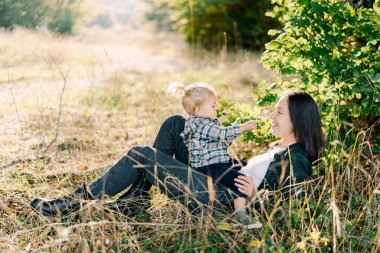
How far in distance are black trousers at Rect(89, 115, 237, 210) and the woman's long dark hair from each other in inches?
22.1

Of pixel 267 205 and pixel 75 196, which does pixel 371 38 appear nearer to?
pixel 267 205

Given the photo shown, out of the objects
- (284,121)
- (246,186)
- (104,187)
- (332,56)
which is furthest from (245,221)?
(332,56)

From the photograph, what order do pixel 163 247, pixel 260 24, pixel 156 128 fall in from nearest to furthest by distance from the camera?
1. pixel 163 247
2. pixel 156 128
3. pixel 260 24

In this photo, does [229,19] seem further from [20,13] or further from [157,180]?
[157,180]

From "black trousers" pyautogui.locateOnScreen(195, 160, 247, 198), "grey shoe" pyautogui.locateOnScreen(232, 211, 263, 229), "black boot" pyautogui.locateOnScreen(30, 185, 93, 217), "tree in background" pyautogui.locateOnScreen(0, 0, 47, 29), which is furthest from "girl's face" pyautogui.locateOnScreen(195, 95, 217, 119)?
"tree in background" pyautogui.locateOnScreen(0, 0, 47, 29)

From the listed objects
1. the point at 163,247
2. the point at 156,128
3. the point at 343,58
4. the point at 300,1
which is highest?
the point at 300,1

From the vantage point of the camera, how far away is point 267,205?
2793mm

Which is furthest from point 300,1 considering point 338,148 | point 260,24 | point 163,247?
point 260,24

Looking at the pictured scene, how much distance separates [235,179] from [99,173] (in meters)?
1.39

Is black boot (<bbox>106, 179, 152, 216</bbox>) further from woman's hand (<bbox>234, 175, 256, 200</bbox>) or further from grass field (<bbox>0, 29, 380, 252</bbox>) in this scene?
woman's hand (<bbox>234, 175, 256, 200</bbox>)

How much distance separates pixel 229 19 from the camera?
13.7m

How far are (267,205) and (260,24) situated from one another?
11224 mm

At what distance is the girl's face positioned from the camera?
3.27 metres

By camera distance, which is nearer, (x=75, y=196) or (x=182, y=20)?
(x=75, y=196)
